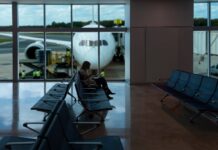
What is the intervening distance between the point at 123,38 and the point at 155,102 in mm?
7528

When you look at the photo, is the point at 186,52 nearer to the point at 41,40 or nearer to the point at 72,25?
the point at 72,25

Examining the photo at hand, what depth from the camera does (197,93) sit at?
7938mm

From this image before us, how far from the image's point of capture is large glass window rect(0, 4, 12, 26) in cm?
1670

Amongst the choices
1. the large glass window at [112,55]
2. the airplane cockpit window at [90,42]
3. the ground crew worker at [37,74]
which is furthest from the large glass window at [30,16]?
the large glass window at [112,55]

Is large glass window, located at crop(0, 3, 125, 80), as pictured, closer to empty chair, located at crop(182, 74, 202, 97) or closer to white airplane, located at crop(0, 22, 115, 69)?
white airplane, located at crop(0, 22, 115, 69)

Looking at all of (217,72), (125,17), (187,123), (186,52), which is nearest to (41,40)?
(125,17)

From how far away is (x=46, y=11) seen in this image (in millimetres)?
17234

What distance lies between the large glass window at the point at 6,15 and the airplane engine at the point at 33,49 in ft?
4.85

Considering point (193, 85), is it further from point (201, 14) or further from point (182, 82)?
point (201, 14)

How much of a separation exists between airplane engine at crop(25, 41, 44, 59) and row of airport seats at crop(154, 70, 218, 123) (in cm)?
931

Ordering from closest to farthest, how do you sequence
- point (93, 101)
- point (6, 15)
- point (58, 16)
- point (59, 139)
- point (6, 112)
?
point (59, 139), point (93, 101), point (6, 112), point (6, 15), point (58, 16)

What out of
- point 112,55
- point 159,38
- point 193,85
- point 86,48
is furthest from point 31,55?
point 193,85

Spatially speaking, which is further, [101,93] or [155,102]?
[155,102]

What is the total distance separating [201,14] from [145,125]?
11664 millimetres
